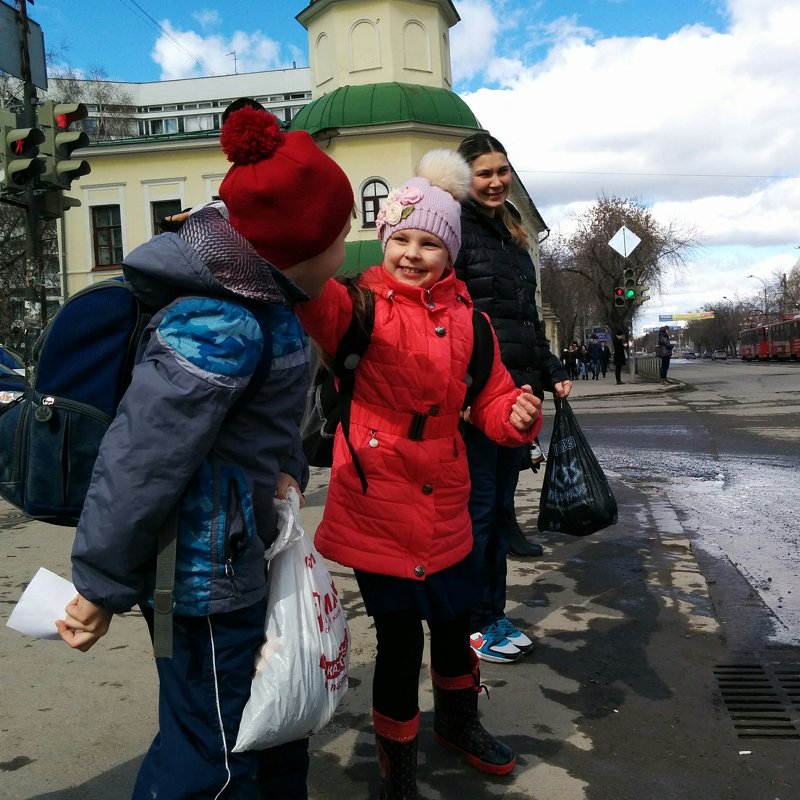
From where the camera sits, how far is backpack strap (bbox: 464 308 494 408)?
251 cm

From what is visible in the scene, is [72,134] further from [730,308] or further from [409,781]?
[730,308]

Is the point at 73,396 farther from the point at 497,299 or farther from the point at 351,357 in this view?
the point at 497,299

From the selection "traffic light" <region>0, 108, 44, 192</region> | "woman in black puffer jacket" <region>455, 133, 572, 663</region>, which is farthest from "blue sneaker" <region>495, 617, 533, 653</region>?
"traffic light" <region>0, 108, 44, 192</region>

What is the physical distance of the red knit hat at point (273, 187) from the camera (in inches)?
64.2

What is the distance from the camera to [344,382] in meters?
2.32

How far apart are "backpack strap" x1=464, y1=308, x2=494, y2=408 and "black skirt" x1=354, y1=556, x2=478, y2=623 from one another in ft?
1.79

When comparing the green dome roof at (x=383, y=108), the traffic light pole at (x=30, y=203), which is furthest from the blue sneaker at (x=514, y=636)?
the green dome roof at (x=383, y=108)

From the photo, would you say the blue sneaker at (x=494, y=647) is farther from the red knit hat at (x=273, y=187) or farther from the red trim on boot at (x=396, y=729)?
the red knit hat at (x=273, y=187)

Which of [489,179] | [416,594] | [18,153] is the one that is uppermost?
[18,153]

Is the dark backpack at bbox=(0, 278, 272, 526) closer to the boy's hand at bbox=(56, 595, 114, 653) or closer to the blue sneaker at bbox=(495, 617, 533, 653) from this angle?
the boy's hand at bbox=(56, 595, 114, 653)

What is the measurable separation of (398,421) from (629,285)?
21525 millimetres

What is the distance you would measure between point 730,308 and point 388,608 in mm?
142248

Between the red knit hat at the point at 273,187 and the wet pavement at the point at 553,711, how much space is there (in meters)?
1.62

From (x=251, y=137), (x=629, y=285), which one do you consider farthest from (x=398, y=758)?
(x=629, y=285)
